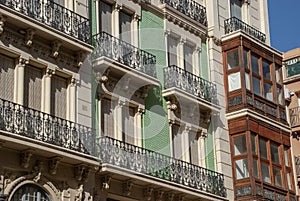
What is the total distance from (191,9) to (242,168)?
659 centimetres

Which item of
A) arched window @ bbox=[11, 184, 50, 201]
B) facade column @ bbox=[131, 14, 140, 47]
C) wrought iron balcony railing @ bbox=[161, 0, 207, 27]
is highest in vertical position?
wrought iron balcony railing @ bbox=[161, 0, 207, 27]

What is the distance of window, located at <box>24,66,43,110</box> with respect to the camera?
1941 cm

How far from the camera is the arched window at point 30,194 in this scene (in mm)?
18078

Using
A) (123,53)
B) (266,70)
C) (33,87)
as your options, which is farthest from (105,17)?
(266,70)

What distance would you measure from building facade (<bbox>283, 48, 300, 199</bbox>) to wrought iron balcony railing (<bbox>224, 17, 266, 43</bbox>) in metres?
6.37

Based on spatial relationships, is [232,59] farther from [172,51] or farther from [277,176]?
[277,176]

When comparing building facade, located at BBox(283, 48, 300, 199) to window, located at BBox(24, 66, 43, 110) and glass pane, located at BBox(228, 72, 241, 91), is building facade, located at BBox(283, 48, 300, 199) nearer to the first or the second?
glass pane, located at BBox(228, 72, 241, 91)

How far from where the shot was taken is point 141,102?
2300 cm

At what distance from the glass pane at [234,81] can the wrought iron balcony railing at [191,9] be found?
7.96 feet

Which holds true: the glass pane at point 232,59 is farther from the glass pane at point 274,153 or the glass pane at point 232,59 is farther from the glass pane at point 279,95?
the glass pane at point 274,153

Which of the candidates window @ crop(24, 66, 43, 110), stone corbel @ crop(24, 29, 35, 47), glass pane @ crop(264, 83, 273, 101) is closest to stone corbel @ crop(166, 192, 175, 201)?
window @ crop(24, 66, 43, 110)

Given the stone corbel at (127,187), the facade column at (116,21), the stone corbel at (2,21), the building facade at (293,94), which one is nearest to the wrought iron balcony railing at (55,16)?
the stone corbel at (2,21)

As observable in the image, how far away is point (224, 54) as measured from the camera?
1069 inches

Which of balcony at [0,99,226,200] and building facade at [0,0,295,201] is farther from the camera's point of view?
building facade at [0,0,295,201]
